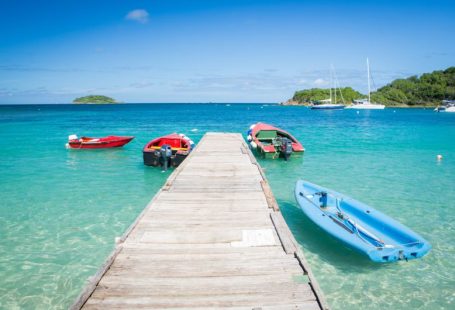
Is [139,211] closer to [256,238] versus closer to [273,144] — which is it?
[256,238]

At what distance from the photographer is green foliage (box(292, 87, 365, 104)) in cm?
14300

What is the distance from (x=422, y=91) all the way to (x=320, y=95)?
46430mm

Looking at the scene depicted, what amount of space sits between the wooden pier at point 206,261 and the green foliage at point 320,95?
13404 cm

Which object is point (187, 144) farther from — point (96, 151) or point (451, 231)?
point (451, 231)

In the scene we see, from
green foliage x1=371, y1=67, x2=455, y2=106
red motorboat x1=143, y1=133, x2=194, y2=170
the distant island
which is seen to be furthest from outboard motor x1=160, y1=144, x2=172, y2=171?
green foliage x1=371, y1=67, x2=455, y2=106

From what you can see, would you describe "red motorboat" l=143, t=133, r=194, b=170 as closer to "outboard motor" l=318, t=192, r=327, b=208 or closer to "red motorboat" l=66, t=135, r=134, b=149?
"red motorboat" l=66, t=135, r=134, b=149

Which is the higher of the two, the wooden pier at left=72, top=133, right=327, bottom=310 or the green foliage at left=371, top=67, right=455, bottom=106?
the green foliage at left=371, top=67, right=455, bottom=106

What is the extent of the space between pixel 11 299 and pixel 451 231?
1105cm

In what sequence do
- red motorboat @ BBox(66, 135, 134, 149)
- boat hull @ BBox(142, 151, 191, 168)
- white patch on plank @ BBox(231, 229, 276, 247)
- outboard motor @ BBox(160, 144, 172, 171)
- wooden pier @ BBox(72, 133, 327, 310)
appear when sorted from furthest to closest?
red motorboat @ BBox(66, 135, 134, 149)
boat hull @ BBox(142, 151, 191, 168)
outboard motor @ BBox(160, 144, 172, 171)
white patch on plank @ BBox(231, 229, 276, 247)
wooden pier @ BBox(72, 133, 327, 310)

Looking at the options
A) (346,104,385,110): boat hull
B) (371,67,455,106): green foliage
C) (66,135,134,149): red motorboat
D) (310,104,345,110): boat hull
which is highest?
(371,67,455,106): green foliage

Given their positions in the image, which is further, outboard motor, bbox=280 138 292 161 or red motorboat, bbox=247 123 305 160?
red motorboat, bbox=247 123 305 160

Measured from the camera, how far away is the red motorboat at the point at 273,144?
19003 mm

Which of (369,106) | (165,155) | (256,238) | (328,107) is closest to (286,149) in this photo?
(165,155)

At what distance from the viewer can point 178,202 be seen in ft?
27.1
